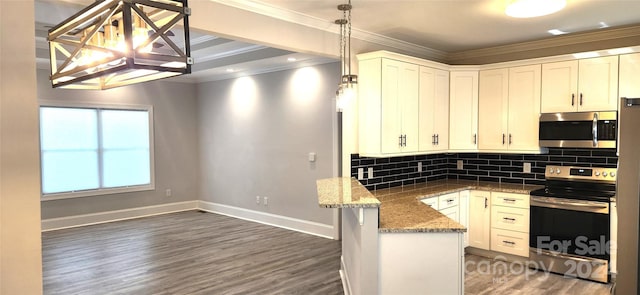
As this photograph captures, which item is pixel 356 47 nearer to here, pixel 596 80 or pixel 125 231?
pixel 596 80

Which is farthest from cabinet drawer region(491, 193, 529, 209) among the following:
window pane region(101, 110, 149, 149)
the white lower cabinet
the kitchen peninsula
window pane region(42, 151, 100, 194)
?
window pane region(42, 151, 100, 194)

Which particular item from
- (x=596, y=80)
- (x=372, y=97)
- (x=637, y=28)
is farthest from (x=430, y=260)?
(x=637, y=28)

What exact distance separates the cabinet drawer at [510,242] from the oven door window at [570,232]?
0.10 m

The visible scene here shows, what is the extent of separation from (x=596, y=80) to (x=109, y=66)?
448 cm

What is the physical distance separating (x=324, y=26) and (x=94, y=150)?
4.81 meters

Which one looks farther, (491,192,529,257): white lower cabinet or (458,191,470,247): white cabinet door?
(458,191,470,247): white cabinet door

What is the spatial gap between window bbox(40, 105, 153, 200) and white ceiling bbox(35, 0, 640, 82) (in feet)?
4.45

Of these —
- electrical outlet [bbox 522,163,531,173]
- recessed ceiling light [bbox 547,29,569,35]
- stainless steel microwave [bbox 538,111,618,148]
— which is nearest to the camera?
stainless steel microwave [bbox 538,111,618,148]

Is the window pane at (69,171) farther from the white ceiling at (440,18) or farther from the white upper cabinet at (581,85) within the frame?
the white upper cabinet at (581,85)

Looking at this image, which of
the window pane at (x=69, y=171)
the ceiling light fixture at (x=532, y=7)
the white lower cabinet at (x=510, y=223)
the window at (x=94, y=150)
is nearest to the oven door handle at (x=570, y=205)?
the white lower cabinet at (x=510, y=223)

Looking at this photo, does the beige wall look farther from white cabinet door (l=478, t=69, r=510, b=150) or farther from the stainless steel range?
white cabinet door (l=478, t=69, r=510, b=150)

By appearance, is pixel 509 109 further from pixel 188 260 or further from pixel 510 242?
pixel 188 260

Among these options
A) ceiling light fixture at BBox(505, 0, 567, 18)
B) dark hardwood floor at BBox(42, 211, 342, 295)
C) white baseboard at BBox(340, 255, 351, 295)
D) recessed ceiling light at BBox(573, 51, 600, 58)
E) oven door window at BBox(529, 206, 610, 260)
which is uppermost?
ceiling light fixture at BBox(505, 0, 567, 18)

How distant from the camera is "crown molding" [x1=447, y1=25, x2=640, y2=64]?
4.37m
